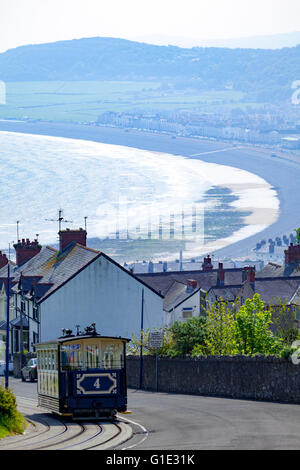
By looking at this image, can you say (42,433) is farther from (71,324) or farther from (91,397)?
(71,324)

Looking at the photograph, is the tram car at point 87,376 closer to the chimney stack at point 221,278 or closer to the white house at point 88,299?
the white house at point 88,299

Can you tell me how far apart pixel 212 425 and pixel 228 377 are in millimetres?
14392

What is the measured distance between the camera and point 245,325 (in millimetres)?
51188

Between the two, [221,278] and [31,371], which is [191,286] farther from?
[31,371]

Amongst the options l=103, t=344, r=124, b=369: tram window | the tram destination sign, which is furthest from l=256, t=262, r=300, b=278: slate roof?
l=103, t=344, r=124, b=369: tram window

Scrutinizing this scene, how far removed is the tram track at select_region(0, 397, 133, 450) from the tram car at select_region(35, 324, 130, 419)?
593 millimetres

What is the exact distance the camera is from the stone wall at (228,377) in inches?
1577

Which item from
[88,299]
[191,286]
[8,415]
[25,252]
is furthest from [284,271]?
[8,415]

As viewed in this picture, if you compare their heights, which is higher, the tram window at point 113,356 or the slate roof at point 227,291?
the tram window at point 113,356

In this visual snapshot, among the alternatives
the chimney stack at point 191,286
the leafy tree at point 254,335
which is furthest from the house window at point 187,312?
the leafy tree at point 254,335

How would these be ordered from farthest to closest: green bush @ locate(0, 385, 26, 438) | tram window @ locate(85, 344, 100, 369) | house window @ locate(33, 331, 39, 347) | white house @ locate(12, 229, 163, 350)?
house window @ locate(33, 331, 39, 347) → white house @ locate(12, 229, 163, 350) → tram window @ locate(85, 344, 100, 369) → green bush @ locate(0, 385, 26, 438)

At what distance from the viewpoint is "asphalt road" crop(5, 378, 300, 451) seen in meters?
26.0

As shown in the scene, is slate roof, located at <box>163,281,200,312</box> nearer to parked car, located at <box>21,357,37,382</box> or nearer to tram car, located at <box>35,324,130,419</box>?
parked car, located at <box>21,357,37,382</box>

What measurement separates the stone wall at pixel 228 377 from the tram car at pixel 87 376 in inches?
305
